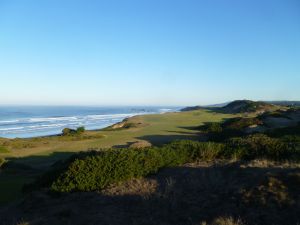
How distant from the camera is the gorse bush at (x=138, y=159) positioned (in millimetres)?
12344

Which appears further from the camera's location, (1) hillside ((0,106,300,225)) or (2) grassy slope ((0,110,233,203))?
(2) grassy slope ((0,110,233,203))

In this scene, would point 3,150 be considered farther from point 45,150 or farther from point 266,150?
point 266,150

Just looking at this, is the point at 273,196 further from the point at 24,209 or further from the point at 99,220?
the point at 24,209

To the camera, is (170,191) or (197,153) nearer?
(170,191)

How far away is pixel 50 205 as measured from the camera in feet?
36.6

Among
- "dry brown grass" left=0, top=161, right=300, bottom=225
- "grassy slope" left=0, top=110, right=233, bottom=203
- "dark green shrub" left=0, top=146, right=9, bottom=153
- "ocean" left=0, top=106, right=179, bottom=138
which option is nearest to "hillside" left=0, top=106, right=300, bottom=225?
"dry brown grass" left=0, top=161, right=300, bottom=225

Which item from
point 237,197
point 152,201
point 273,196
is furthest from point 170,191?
point 273,196

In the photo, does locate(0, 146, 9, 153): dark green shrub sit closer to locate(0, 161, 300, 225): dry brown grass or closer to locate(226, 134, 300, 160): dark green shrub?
locate(0, 161, 300, 225): dry brown grass

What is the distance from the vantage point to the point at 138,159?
13.1m

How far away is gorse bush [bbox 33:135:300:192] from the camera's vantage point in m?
12.3

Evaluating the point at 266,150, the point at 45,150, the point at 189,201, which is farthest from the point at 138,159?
the point at 45,150

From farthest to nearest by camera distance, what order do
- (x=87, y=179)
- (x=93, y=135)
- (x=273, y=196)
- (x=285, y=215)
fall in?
(x=93, y=135) → (x=87, y=179) → (x=273, y=196) → (x=285, y=215)

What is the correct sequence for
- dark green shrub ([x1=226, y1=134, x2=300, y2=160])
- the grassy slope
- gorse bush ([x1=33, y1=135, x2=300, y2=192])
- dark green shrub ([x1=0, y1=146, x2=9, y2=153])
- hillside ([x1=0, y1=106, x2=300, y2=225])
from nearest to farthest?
hillside ([x1=0, y1=106, x2=300, y2=225])
gorse bush ([x1=33, y1=135, x2=300, y2=192])
dark green shrub ([x1=226, y1=134, x2=300, y2=160])
the grassy slope
dark green shrub ([x1=0, y1=146, x2=9, y2=153])

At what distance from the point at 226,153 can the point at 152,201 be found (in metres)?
5.55
